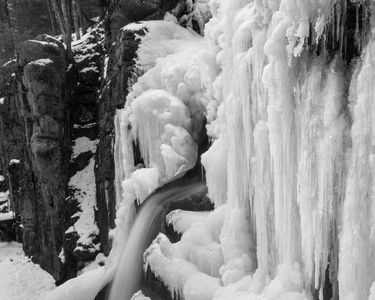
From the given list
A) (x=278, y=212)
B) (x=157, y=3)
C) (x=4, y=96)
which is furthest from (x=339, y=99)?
(x=4, y=96)

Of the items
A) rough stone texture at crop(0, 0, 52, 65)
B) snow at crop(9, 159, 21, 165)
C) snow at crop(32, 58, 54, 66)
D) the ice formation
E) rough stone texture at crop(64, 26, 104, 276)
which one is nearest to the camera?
the ice formation

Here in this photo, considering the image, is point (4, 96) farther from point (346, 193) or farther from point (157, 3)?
point (346, 193)

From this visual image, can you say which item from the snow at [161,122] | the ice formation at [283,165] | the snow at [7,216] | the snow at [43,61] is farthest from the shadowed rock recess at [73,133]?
the ice formation at [283,165]

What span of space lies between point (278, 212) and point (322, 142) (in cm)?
103

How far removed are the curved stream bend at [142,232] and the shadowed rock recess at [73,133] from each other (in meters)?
2.78

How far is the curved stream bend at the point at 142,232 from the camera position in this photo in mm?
7000

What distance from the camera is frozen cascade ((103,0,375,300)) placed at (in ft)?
10.7

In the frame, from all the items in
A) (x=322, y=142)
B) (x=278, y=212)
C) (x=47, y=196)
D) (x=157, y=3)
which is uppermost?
(x=157, y=3)

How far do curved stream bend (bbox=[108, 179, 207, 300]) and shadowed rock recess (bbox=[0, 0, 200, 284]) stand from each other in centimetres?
278

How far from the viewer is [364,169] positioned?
3.19m

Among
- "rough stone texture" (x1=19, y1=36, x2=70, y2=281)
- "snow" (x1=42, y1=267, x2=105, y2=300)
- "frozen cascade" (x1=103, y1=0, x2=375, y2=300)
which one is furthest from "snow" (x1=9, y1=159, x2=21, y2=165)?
"frozen cascade" (x1=103, y1=0, x2=375, y2=300)

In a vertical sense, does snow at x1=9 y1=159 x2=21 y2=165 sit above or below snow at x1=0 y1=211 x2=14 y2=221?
above

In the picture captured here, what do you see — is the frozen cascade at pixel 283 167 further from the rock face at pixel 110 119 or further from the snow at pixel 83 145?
the snow at pixel 83 145

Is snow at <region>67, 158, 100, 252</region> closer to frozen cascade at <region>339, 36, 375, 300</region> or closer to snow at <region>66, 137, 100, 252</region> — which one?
snow at <region>66, 137, 100, 252</region>
